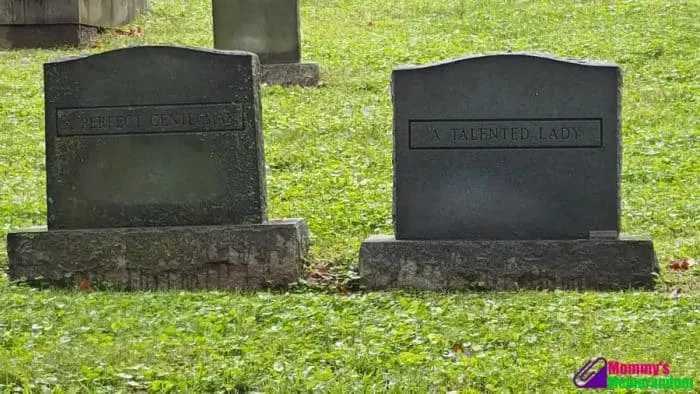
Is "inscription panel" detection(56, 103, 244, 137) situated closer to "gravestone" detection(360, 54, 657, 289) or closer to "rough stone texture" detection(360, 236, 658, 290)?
"gravestone" detection(360, 54, 657, 289)

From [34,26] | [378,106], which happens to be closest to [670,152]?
[378,106]

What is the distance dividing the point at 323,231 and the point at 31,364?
4.32 m

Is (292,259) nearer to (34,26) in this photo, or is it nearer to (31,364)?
(31,364)

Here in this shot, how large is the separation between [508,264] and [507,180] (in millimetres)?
527

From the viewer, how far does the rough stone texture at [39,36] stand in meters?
18.9

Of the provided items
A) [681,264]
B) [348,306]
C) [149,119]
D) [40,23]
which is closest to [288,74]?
[40,23]

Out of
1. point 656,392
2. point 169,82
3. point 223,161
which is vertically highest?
point 169,82

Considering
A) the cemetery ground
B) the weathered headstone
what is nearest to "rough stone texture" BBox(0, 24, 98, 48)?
the weathered headstone

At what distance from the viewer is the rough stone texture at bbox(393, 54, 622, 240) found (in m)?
7.61

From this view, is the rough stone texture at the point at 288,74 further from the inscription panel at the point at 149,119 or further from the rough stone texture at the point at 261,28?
→ the inscription panel at the point at 149,119

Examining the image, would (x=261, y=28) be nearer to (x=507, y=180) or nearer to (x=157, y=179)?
(x=157, y=179)

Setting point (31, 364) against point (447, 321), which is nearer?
point (31, 364)

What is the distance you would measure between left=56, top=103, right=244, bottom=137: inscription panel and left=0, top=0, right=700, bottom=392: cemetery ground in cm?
109

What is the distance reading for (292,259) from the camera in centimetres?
787
